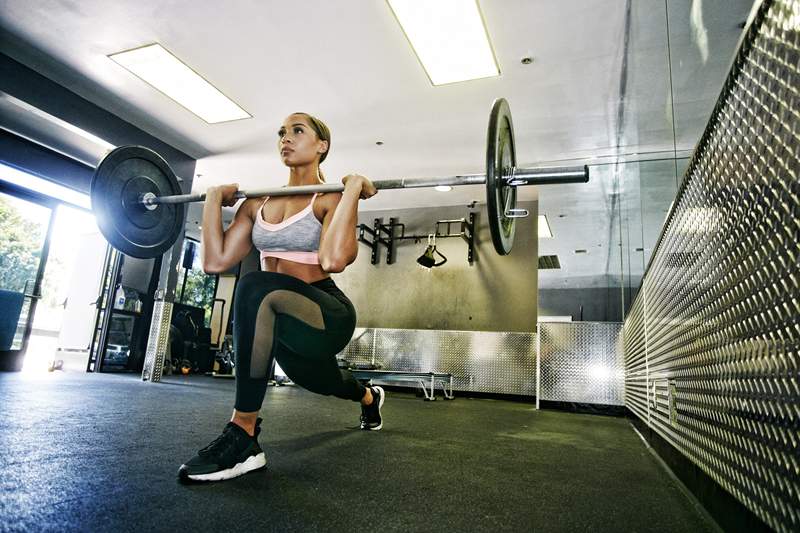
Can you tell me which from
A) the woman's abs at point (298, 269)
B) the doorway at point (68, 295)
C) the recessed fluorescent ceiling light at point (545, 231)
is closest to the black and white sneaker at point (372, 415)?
the woman's abs at point (298, 269)

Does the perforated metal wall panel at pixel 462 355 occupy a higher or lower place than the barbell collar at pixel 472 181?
lower

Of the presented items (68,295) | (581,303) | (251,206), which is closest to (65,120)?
(68,295)

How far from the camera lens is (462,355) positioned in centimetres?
600

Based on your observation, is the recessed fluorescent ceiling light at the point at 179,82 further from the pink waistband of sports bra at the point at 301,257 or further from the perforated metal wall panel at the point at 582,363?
the perforated metal wall panel at the point at 582,363

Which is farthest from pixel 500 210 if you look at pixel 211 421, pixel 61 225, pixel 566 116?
pixel 61 225

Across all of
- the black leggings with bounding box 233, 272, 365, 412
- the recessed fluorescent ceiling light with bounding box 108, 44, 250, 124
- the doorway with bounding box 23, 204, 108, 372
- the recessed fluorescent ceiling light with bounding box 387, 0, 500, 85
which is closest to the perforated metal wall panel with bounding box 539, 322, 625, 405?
the recessed fluorescent ceiling light with bounding box 387, 0, 500, 85

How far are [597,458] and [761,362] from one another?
54.4 inches

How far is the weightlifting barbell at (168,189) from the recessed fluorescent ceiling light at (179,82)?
2.36 meters

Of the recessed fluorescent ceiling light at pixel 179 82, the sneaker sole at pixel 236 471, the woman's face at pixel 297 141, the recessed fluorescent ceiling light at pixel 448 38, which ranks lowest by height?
the sneaker sole at pixel 236 471

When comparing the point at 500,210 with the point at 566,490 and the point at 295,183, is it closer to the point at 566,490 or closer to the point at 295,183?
the point at 295,183

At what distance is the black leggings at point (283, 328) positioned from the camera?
134 centimetres

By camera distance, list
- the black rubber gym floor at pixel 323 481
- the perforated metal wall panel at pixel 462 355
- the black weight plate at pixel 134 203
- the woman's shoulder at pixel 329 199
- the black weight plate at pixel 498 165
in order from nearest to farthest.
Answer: the black rubber gym floor at pixel 323 481 < the black weight plate at pixel 498 165 < the woman's shoulder at pixel 329 199 < the black weight plate at pixel 134 203 < the perforated metal wall panel at pixel 462 355

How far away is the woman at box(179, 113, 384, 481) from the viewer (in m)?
1.32

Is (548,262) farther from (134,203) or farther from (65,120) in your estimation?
(65,120)
